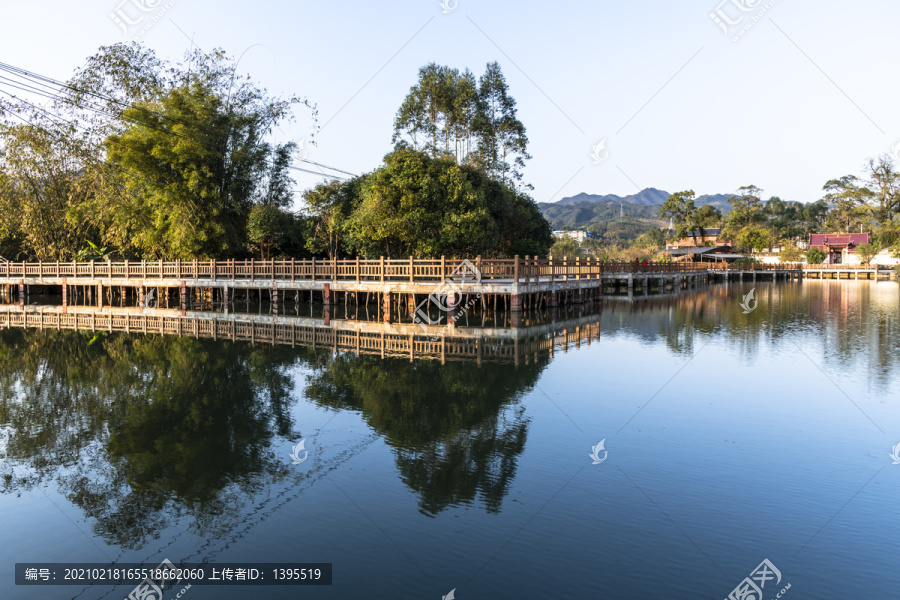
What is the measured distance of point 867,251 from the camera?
5669 cm

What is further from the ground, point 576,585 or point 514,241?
point 514,241

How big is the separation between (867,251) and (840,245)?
5536 mm

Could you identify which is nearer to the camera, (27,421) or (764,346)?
(27,421)

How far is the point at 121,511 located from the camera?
5188 millimetres

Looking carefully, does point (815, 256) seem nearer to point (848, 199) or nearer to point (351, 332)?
point (848, 199)

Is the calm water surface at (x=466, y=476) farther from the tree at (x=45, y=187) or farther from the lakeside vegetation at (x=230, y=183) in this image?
the tree at (x=45, y=187)

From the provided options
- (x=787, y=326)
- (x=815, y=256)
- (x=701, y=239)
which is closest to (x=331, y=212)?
(x=787, y=326)

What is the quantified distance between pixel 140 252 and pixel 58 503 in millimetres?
33288

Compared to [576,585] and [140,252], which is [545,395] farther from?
[140,252]

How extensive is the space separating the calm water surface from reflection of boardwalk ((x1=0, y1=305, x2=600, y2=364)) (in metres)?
1.78

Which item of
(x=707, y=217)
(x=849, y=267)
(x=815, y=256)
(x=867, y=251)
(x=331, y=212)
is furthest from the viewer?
(x=707, y=217)

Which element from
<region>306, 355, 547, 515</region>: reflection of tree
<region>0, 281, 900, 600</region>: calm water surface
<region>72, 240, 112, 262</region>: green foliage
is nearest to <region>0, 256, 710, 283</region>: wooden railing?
<region>72, 240, 112, 262</region>: green foliage

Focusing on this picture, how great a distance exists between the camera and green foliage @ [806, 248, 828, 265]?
6097 cm

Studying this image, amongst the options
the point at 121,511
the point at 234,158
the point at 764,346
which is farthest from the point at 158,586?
the point at 234,158
